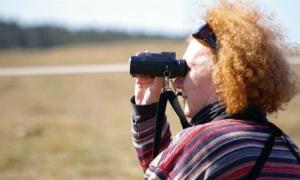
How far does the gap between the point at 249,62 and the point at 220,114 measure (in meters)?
0.20

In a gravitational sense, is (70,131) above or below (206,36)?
below

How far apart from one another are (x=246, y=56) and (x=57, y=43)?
3672 cm

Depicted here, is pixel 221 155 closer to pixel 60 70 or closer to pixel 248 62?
pixel 248 62

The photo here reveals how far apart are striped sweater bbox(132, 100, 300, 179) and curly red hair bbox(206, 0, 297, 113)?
0.09 metres

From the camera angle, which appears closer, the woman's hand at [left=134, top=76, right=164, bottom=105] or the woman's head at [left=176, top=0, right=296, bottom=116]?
the woman's head at [left=176, top=0, right=296, bottom=116]

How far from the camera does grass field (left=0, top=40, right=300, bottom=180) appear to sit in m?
5.54

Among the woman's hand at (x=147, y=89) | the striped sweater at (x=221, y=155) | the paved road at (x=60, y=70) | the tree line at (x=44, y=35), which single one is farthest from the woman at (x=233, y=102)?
the tree line at (x=44, y=35)

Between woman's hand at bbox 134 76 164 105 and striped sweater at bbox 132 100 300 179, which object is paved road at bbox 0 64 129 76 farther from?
striped sweater at bbox 132 100 300 179

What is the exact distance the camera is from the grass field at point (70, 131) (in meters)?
5.54

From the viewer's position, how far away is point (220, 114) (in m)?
2.03

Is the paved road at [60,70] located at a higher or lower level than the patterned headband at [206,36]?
lower

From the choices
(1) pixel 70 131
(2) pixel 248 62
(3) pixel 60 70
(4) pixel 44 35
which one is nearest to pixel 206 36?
(2) pixel 248 62

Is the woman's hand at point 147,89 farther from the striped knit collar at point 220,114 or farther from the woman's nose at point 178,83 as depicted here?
the striped knit collar at point 220,114

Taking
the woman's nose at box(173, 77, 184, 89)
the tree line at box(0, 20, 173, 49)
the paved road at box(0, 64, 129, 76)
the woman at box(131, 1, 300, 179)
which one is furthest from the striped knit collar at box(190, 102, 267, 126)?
the tree line at box(0, 20, 173, 49)
